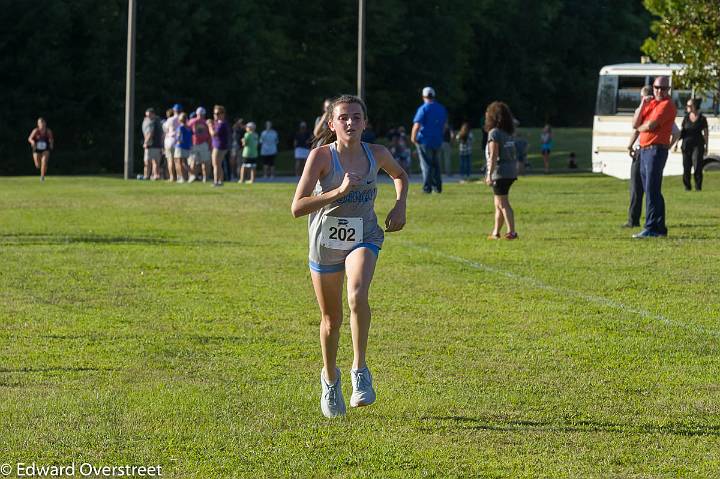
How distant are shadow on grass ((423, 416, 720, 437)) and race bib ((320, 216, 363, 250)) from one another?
3.48 ft

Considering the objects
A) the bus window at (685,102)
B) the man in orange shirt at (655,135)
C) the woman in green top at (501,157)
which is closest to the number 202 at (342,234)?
the woman in green top at (501,157)

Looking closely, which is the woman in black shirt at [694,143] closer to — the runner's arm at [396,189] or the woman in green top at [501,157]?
the woman in green top at [501,157]

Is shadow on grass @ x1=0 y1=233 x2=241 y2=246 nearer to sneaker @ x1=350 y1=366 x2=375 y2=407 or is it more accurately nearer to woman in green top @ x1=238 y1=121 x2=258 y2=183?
sneaker @ x1=350 y1=366 x2=375 y2=407

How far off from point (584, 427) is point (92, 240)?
41.5 ft

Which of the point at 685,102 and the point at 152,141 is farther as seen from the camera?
the point at 685,102

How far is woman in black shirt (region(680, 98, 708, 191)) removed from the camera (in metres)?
30.8

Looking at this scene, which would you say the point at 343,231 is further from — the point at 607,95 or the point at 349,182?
the point at 607,95

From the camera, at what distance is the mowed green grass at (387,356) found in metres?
6.89

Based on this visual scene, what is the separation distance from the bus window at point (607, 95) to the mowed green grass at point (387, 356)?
2305cm

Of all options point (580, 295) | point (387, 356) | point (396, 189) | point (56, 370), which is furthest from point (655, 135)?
point (56, 370)

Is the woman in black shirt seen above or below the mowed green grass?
above

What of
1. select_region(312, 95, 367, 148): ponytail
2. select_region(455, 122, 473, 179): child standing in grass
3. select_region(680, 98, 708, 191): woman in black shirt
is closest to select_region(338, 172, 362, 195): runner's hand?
select_region(312, 95, 367, 148): ponytail

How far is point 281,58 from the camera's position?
68.4 meters

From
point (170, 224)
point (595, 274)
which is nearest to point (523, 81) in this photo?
point (170, 224)
